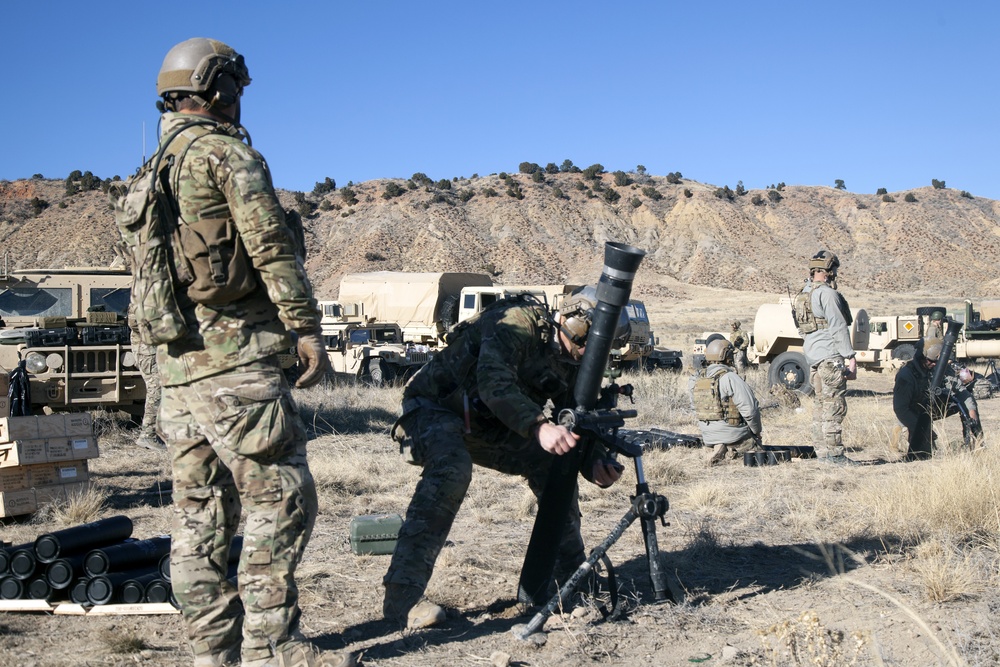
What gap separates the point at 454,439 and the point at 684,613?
1.20m

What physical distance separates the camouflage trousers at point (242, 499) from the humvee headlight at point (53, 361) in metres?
7.51

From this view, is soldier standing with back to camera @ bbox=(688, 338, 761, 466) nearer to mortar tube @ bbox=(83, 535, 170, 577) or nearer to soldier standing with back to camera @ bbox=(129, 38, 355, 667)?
mortar tube @ bbox=(83, 535, 170, 577)

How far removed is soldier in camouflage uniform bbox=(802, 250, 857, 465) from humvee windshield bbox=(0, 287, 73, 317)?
8694 millimetres

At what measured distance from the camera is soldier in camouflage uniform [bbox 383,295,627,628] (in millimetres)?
3730

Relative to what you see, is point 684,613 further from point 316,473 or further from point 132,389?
point 132,389

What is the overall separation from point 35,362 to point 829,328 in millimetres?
7788

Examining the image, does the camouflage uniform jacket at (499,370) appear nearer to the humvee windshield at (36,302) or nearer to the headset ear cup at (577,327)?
the headset ear cup at (577,327)

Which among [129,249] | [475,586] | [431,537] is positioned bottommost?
[475,586]

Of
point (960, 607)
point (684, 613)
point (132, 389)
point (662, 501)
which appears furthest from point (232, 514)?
point (132, 389)

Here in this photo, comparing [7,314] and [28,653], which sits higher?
[7,314]

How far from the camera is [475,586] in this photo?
4520mm

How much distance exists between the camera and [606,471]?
3.95 m

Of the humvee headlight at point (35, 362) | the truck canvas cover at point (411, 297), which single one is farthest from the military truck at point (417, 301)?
the humvee headlight at point (35, 362)

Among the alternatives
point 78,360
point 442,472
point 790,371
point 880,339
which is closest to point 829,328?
point 442,472
